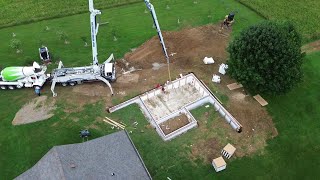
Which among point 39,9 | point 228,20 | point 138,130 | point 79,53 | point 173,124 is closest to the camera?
point 138,130

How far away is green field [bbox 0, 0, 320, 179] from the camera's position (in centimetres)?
4100

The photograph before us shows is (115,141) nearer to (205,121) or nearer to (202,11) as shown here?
(205,121)

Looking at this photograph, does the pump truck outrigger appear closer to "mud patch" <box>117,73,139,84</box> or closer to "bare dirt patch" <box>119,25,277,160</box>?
"mud patch" <box>117,73,139,84</box>

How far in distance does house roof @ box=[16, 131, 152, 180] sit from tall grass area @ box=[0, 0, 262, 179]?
14.8 ft

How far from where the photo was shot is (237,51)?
45.4 m

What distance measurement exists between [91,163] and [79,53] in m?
24.0


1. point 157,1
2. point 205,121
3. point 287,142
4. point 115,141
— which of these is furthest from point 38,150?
point 157,1

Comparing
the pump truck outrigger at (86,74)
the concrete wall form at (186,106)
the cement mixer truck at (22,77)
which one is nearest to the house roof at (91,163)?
the concrete wall form at (186,106)

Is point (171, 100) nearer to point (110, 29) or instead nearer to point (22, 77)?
point (110, 29)

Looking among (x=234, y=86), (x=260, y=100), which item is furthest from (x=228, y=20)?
(x=260, y=100)

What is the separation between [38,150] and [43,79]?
35.7ft

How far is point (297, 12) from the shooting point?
6328 cm

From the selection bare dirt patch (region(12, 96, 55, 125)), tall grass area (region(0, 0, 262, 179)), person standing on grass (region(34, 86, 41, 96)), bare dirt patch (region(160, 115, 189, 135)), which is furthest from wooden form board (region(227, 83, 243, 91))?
person standing on grass (region(34, 86, 41, 96))

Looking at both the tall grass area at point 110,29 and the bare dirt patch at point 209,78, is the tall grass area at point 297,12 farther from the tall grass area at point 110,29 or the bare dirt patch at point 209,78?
the bare dirt patch at point 209,78
